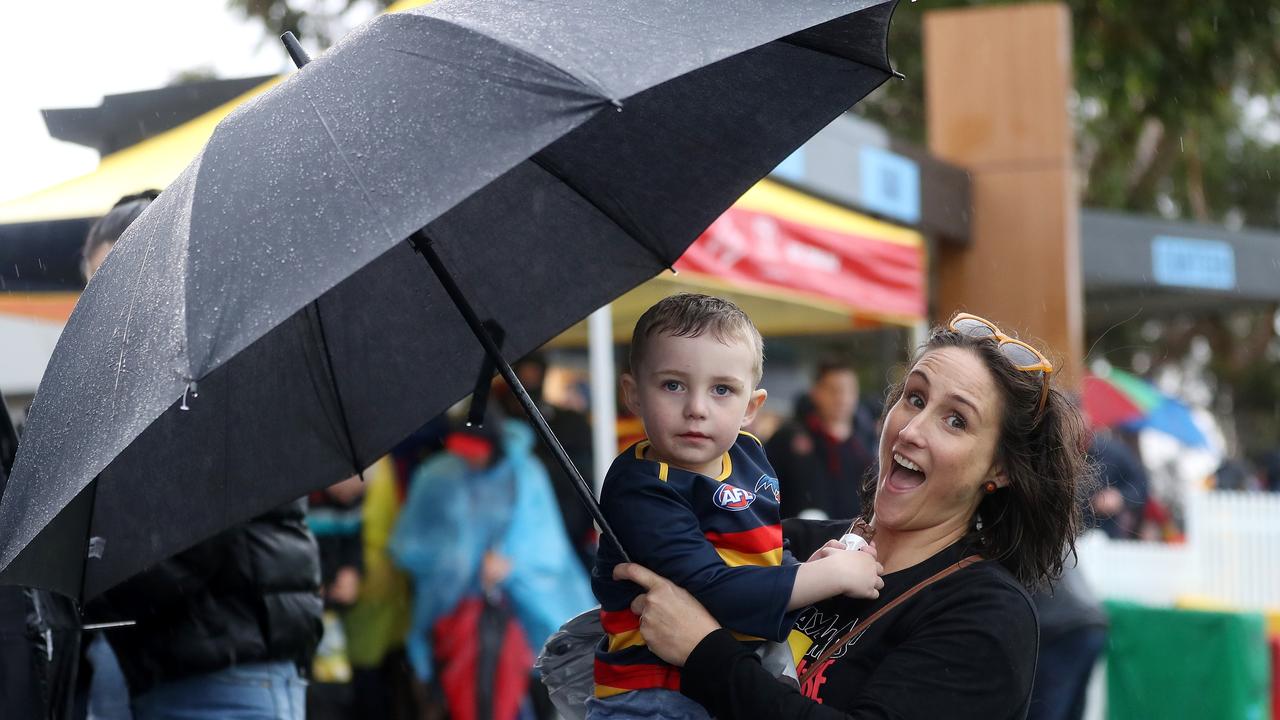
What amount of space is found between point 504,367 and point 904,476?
78 cm

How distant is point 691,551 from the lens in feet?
7.87

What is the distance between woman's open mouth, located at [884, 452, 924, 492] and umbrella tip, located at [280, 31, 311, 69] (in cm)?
128

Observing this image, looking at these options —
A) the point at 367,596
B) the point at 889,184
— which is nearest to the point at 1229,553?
the point at 889,184

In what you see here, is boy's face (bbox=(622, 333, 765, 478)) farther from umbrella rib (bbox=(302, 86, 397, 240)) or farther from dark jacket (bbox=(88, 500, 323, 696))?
dark jacket (bbox=(88, 500, 323, 696))

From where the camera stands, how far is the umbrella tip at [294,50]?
2426 mm

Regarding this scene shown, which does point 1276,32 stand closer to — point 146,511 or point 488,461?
point 488,461

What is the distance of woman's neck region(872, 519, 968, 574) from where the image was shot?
2.55m

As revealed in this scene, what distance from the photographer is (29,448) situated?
2.23m

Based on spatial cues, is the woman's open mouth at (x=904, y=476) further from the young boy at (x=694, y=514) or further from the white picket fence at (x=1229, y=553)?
the white picket fence at (x=1229, y=553)

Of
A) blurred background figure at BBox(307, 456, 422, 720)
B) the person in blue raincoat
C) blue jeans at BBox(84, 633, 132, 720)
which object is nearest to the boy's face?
blue jeans at BBox(84, 633, 132, 720)

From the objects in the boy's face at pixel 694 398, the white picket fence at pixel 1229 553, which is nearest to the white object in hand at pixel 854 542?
the boy's face at pixel 694 398

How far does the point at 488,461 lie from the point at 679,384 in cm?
467

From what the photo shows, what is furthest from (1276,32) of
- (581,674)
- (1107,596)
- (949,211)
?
(581,674)

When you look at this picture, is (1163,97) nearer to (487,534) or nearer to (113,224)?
(487,534)
